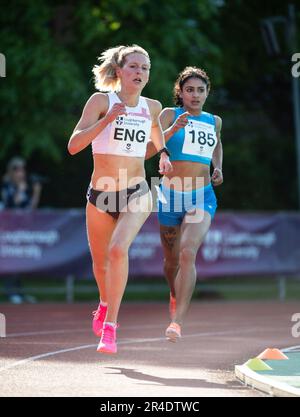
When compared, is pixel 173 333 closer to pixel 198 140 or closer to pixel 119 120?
pixel 119 120

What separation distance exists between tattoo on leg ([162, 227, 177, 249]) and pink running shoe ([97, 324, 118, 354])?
73.6 inches

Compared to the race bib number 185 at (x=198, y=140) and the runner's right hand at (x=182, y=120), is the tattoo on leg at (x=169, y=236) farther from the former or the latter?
the runner's right hand at (x=182, y=120)

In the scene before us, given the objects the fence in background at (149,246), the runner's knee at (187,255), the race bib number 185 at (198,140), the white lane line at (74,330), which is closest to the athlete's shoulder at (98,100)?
the race bib number 185 at (198,140)

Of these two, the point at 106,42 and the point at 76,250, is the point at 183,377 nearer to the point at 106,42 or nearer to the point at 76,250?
the point at 76,250

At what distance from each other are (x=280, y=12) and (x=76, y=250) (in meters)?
11.2

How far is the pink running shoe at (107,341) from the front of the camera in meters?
8.66

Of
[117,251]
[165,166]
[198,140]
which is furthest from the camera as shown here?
[198,140]

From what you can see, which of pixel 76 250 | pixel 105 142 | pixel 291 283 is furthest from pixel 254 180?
pixel 105 142

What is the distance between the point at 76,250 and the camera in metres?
17.5

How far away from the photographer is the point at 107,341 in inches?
342

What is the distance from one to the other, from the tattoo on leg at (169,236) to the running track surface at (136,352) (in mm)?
987

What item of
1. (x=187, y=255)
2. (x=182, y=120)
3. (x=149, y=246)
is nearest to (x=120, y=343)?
(x=187, y=255)

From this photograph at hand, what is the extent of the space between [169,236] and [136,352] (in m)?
1.24

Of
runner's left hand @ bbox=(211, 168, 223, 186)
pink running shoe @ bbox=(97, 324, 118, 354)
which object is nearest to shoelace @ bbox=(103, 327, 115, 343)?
pink running shoe @ bbox=(97, 324, 118, 354)
